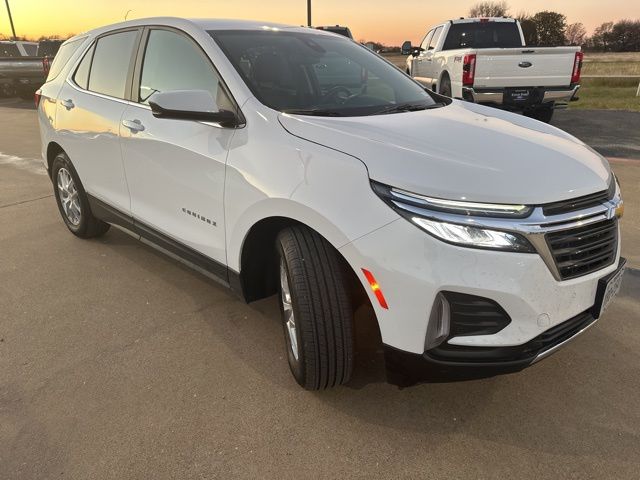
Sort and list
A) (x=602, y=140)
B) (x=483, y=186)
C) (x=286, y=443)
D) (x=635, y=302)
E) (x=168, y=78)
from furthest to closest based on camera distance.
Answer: (x=602, y=140)
(x=635, y=302)
(x=168, y=78)
(x=286, y=443)
(x=483, y=186)

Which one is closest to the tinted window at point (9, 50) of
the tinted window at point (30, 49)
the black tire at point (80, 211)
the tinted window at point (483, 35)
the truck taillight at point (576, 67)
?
the tinted window at point (30, 49)

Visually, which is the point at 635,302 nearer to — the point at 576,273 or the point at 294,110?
the point at 576,273

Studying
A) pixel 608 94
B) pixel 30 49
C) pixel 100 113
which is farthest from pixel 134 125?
pixel 608 94

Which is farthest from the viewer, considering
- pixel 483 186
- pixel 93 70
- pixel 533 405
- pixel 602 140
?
pixel 602 140

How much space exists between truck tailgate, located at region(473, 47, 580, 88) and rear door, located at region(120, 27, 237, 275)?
21.9 feet

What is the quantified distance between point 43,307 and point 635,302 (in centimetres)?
379

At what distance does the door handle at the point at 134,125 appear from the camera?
3.18 m

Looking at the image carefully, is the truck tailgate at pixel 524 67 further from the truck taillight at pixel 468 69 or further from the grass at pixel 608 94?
the grass at pixel 608 94

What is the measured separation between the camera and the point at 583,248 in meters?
2.03

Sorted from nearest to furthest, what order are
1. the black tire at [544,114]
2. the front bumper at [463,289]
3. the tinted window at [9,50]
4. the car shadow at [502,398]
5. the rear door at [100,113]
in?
the front bumper at [463,289]
the car shadow at [502,398]
the rear door at [100,113]
the black tire at [544,114]
the tinted window at [9,50]

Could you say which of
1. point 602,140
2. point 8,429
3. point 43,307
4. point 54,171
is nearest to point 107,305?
point 43,307

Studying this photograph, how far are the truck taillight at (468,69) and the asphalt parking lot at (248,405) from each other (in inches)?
236

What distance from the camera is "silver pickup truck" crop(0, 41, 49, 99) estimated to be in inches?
596

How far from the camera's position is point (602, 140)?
346 inches
